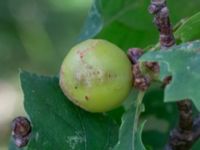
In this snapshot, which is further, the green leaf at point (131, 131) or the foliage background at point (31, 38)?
the foliage background at point (31, 38)

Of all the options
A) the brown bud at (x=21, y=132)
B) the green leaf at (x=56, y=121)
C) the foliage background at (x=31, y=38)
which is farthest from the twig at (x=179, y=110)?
the foliage background at (x=31, y=38)

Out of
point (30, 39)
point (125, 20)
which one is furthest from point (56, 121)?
point (30, 39)

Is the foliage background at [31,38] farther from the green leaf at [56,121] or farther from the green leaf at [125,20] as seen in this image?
the green leaf at [56,121]

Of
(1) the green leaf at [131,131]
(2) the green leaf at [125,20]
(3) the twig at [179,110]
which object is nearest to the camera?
(3) the twig at [179,110]

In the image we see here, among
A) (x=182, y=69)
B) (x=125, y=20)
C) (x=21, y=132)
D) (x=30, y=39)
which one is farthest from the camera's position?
(x=30, y=39)

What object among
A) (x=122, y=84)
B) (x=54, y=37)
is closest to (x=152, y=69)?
(x=122, y=84)

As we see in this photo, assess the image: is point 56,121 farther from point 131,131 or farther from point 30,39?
point 30,39

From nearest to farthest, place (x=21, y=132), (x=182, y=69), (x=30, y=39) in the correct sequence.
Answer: (x=182, y=69) → (x=21, y=132) → (x=30, y=39)

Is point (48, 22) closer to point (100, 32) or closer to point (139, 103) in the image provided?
point (100, 32)
